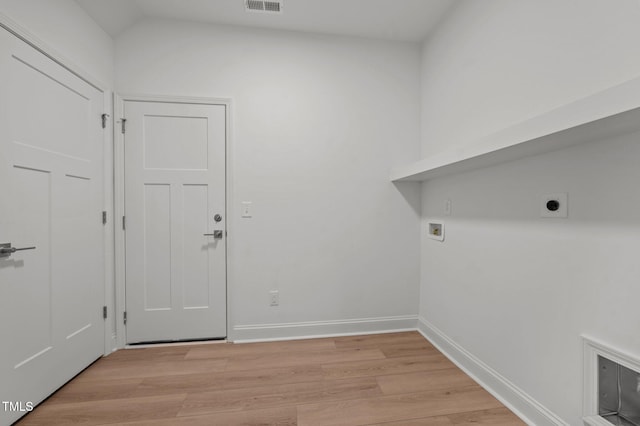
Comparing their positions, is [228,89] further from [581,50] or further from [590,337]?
[590,337]

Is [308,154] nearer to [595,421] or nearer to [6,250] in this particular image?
[6,250]

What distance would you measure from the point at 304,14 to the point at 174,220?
2.03m

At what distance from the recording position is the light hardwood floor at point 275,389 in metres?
1.47

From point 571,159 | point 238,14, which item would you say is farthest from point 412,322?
point 238,14

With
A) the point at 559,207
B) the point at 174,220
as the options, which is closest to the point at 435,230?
the point at 559,207

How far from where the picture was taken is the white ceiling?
2045mm

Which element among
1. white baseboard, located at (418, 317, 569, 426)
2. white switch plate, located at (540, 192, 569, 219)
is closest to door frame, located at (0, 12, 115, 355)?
white baseboard, located at (418, 317, 569, 426)

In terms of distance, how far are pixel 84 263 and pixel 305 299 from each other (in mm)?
1693

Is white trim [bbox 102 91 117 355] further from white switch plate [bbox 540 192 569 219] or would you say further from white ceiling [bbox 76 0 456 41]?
white switch plate [bbox 540 192 569 219]

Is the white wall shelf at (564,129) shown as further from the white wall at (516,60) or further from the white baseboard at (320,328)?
the white baseboard at (320,328)

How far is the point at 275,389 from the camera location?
1.70 m

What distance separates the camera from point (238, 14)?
2176mm

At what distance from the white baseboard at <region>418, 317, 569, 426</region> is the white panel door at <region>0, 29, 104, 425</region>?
2.70m

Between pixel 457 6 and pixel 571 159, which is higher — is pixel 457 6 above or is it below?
above
